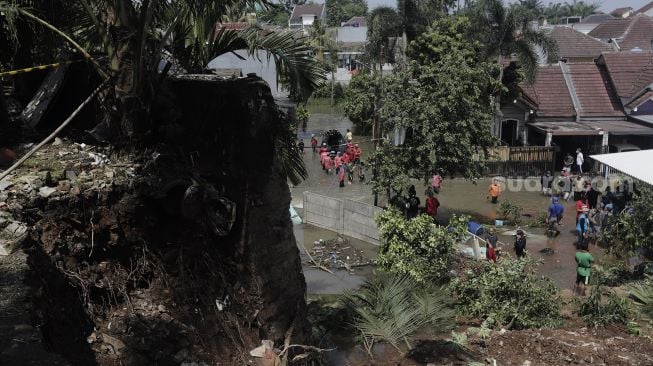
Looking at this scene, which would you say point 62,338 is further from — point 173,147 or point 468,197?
point 468,197

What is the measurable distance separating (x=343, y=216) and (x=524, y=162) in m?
11.2

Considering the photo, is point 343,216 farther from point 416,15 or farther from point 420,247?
point 416,15

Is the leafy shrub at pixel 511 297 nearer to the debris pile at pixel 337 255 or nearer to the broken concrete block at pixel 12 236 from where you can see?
the debris pile at pixel 337 255

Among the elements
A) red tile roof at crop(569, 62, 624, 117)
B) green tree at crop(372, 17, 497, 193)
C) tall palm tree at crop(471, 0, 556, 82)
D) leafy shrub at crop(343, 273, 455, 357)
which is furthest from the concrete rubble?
red tile roof at crop(569, 62, 624, 117)

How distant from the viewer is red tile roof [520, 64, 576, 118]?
2842 cm

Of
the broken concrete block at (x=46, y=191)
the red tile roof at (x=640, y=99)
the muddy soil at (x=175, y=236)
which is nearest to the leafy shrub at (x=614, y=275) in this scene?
the muddy soil at (x=175, y=236)

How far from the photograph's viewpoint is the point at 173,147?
7863 millimetres

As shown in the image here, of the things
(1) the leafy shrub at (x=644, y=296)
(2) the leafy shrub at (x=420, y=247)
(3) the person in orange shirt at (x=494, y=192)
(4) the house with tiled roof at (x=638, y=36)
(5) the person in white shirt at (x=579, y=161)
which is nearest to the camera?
(1) the leafy shrub at (x=644, y=296)

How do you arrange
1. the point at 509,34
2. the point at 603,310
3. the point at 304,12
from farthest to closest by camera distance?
1. the point at 304,12
2. the point at 509,34
3. the point at 603,310

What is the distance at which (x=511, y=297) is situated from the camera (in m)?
Result: 11.1

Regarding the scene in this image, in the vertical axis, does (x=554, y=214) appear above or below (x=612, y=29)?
below

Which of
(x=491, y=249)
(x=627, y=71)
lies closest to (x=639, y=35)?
(x=627, y=71)

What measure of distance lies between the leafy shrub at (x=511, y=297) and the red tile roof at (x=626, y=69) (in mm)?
20046

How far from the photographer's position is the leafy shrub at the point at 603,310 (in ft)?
34.8
